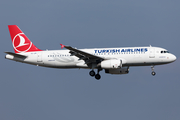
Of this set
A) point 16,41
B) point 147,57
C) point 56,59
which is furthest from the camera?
point 16,41

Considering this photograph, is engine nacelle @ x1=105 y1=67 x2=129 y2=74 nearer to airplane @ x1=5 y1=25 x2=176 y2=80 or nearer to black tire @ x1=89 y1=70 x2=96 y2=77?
airplane @ x1=5 y1=25 x2=176 y2=80

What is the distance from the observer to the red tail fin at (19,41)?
51.9 metres

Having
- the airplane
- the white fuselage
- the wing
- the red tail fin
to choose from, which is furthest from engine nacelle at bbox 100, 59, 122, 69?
the red tail fin

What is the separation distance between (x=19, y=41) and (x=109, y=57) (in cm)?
1485

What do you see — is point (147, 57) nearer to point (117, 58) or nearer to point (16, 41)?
point (117, 58)

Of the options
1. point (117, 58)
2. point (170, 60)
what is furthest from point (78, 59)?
point (170, 60)

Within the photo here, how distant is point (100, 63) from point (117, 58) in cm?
251

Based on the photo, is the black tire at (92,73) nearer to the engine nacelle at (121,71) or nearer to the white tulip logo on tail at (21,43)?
the engine nacelle at (121,71)

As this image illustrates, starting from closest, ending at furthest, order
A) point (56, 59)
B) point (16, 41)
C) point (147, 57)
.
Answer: point (147, 57) < point (56, 59) < point (16, 41)

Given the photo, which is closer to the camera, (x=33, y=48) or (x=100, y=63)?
(x=100, y=63)

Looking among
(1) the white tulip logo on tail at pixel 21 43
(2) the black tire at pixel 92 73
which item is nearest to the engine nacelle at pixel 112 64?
(2) the black tire at pixel 92 73

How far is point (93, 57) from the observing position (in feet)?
151

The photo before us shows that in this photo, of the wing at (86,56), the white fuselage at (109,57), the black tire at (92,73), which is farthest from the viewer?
the black tire at (92,73)

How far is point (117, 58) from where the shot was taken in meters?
46.6
